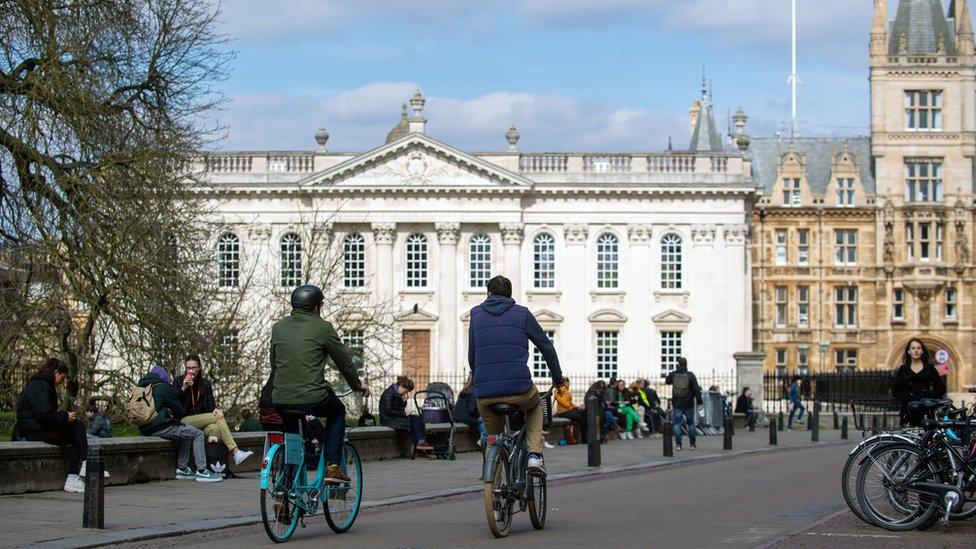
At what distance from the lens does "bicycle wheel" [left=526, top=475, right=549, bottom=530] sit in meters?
13.7

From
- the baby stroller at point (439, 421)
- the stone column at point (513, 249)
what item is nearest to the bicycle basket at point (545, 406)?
the baby stroller at point (439, 421)

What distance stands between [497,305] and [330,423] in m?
1.67

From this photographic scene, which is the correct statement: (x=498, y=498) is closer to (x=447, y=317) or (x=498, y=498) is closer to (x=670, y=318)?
(x=447, y=317)

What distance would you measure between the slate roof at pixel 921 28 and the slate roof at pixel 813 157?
5.55 metres

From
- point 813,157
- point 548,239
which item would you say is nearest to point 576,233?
point 548,239

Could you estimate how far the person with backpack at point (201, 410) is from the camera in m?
20.1

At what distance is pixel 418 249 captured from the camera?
6988 cm

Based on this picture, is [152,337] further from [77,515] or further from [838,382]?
[838,382]

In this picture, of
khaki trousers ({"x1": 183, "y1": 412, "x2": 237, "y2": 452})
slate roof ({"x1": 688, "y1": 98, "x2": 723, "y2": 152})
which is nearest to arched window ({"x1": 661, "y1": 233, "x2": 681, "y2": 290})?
slate roof ({"x1": 688, "y1": 98, "x2": 723, "y2": 152})

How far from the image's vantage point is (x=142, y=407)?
1944 centimetres

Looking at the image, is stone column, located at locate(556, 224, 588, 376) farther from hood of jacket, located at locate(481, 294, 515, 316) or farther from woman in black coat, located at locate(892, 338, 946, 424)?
hood of jacket, located at locate(481, 294, 515, 316)

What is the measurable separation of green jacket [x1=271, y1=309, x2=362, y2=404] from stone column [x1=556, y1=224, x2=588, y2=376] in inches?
2226

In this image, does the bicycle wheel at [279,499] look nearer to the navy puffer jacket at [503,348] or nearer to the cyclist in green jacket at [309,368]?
the cyclist in green jacket at [309,368]

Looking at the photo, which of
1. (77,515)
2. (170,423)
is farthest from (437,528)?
(170,423)
